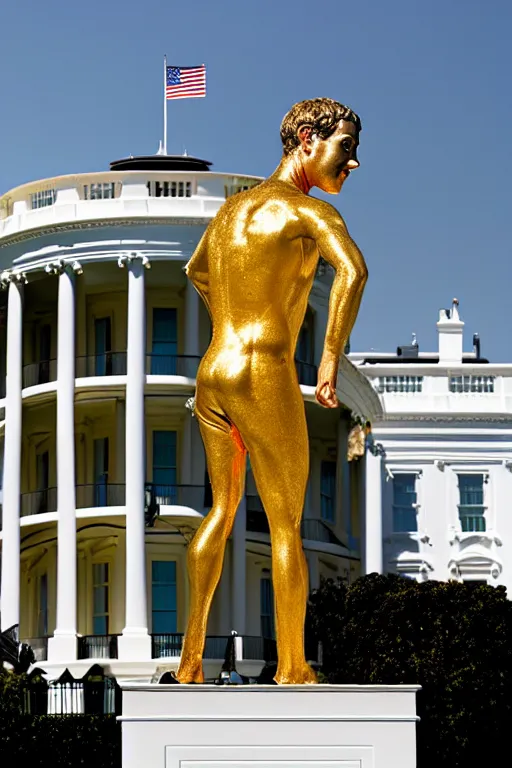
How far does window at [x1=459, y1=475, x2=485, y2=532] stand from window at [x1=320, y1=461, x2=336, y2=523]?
6245 mm

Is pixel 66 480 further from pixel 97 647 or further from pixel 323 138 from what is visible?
pixel 323 138

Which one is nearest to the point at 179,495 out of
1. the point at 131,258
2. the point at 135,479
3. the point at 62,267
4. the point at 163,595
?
the point at 135,479

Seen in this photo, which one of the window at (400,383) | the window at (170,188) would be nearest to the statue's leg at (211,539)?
the window at (170,188)

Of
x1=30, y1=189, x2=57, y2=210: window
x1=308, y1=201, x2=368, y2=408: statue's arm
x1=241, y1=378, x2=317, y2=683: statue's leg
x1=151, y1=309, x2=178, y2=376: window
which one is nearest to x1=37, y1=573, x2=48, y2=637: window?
x1=151, y1=309, x2=178, y2=376: window

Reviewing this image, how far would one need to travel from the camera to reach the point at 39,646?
4434cm

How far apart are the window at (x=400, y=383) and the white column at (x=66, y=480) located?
599 inches

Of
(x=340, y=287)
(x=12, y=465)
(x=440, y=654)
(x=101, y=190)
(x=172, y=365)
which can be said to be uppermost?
(x=101, y=190)

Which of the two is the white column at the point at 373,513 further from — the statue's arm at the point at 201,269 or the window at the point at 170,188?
the statue's arm at the point at 201,269

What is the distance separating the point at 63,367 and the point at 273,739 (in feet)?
112

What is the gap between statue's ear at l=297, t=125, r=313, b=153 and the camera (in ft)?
41.7

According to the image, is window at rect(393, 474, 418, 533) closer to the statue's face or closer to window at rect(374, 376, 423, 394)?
window at rect(374, 376, 423, 394)

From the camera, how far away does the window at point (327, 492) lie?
52031 millimetres

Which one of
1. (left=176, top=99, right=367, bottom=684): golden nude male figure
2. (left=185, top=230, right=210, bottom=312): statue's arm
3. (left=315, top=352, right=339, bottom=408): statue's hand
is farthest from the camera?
(left=185, top=230, right=210, bottom=312): statue's arm

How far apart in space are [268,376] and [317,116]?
1773mm
